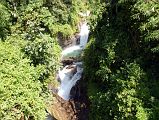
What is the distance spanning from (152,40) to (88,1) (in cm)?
2670

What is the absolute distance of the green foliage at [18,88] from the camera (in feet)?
49.3

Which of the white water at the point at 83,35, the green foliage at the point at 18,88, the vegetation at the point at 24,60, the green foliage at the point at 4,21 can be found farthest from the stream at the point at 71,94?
the white water at the point at 83,35

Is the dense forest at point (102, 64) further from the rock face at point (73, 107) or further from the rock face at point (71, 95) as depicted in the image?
the rock face at point (71, 95)

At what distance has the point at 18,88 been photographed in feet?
51.8

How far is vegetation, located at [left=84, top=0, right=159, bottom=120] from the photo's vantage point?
661 inches

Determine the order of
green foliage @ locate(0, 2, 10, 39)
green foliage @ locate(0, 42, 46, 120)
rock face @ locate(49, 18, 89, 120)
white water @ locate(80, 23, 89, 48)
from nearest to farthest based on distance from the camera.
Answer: green foliage @ locate(0, 42, 46, 120) → green foliage @ locate(0, 2, 10, 39) → rock face @ locate(49, 18, 89, 120) → white water @ locate(80, 23, 89, 48)

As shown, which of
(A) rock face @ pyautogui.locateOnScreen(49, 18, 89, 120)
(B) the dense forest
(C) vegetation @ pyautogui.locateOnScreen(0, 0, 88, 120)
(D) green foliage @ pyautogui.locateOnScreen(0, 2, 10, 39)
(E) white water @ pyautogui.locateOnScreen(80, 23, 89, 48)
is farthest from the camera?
(E) white water @ pyautogui.locateOnScreen(80, 23, 89, 48)

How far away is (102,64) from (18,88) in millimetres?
6152

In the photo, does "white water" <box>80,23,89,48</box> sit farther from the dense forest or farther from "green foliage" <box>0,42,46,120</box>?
"green foliage" <box>0,42,46,120</box>

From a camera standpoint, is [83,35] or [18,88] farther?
[83,35]

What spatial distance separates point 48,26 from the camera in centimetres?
2656

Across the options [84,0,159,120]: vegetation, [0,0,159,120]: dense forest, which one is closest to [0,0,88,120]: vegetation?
[0,0,159,120]: dense forest

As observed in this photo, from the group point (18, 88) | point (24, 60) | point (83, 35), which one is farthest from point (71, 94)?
point (83, 35)

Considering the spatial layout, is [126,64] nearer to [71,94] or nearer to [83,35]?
[71,94]
